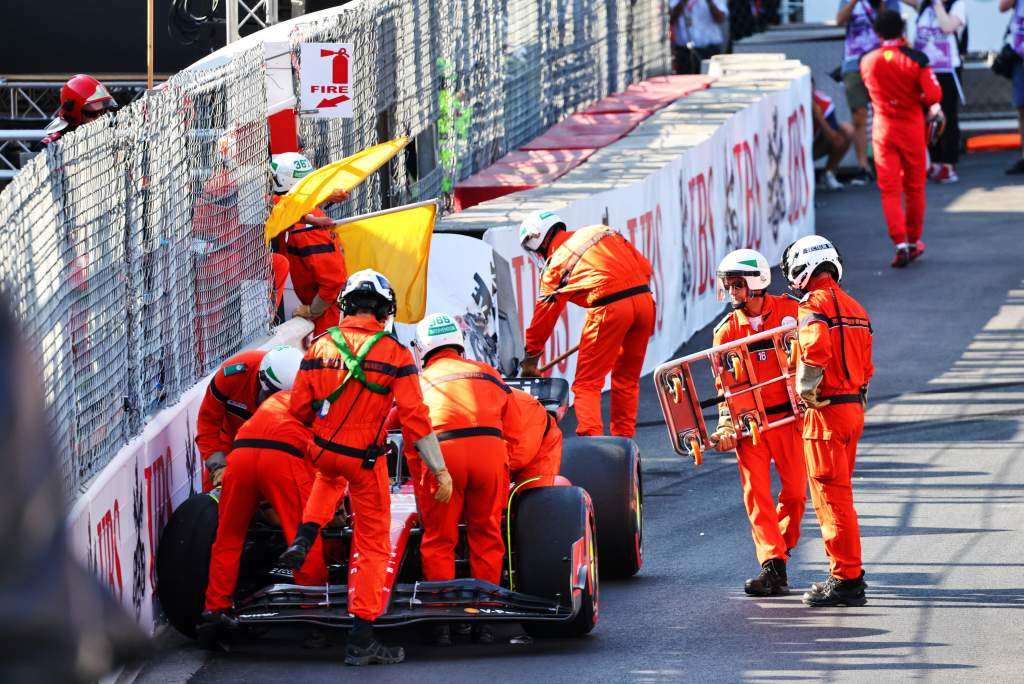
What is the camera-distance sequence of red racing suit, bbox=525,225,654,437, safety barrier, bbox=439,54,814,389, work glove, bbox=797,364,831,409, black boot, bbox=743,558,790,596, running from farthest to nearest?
safety barrier, bbox=439,54,814,389
red racing suit, bbox=525,225,654,437
black boot, bbox=743,558,790,596
work glove, bbox=797,364,831,409

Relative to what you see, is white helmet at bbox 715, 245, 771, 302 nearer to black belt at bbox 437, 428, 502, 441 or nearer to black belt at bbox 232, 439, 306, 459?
black belt at bbox 437, 428, 502, 441

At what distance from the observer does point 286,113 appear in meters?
12.6

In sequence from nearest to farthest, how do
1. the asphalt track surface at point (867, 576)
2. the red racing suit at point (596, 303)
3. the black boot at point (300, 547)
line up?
the black boot at point (300, 547)
the asphalt track surface at point (867, 576)
the red racing suit at point (596, 303)

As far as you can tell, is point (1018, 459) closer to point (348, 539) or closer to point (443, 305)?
point (443, 305)

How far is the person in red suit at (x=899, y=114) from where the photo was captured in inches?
685

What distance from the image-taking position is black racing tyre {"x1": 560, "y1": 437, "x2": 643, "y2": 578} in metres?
9.13

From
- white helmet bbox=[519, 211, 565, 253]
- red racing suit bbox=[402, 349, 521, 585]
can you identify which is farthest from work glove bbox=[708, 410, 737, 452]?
white helmet bbox=[519, 211, 565, 253]

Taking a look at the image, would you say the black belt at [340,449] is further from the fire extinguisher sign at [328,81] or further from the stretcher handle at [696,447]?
the fire extinguisher sign at [328,81]

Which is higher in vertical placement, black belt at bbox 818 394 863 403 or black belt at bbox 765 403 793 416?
black belt at bbox 818 394 863 403

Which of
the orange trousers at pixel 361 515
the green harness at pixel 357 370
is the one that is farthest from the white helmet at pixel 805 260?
the orange trousers at pixel 361 515

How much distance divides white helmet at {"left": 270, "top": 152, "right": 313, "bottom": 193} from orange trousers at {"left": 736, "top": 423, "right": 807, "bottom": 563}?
156 inches

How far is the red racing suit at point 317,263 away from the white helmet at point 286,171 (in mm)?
177

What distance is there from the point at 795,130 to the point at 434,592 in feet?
43.8

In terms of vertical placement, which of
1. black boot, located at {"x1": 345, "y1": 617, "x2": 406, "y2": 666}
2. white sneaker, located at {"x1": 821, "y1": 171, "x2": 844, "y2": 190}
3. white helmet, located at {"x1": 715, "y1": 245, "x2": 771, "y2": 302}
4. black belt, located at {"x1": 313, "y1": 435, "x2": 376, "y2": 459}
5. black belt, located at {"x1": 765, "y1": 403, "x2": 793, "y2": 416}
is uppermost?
white helmet, located at {"x1": 715, "y1": 245, "x2": 771, "y2": 302}
